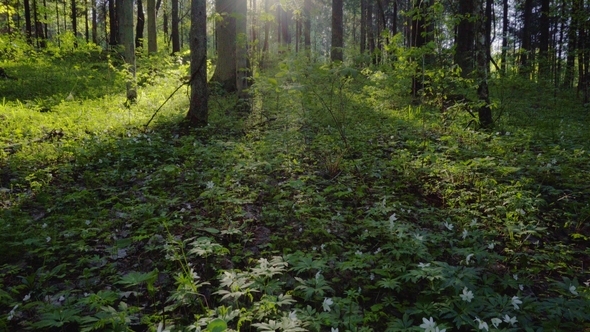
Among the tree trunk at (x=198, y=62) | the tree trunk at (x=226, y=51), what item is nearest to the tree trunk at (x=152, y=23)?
the tree trunk at (x=226, y=51)

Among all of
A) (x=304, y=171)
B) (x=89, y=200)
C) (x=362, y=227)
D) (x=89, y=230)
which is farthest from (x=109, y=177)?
(x=362, y=227)

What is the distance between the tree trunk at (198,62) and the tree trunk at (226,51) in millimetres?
2506

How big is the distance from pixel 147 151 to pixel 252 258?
3.93 m

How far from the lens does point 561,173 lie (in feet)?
15.8

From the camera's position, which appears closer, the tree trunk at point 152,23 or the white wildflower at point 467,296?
the white wildflower at point 467,296

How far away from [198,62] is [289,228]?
16.0 ft

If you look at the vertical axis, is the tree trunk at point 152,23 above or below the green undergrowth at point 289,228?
above

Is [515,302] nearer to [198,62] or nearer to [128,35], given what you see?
[198,62]

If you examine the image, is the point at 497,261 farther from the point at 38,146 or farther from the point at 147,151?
the point at 38,146

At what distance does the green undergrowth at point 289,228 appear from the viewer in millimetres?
2447

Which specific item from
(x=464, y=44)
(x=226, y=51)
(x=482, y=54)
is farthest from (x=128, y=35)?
(x=464, y=44)

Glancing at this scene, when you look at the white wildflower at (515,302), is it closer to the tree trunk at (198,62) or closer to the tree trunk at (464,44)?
the tree trunk at (198,62)

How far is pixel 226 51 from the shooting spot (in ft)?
34.2

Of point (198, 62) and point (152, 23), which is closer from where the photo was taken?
point (198, 62)
